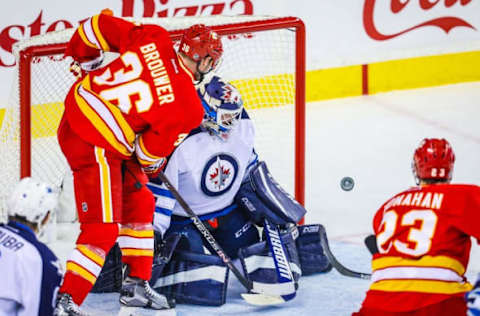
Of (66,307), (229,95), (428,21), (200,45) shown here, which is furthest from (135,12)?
(66,307)

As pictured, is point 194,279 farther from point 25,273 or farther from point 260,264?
point 25,273

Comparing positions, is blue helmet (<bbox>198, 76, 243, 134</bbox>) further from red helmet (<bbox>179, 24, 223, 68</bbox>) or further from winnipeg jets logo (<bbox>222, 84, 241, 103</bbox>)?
red helmet (<bbox>179, 24, 223, 68</bbox>)

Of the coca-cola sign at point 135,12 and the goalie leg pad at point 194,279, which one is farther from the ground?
the coca-cola sign at point 135,12

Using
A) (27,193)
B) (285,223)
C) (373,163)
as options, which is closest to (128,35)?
(27,193)

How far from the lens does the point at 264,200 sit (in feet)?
10.6

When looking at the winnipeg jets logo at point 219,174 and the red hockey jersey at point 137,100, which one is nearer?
the red hockey jersey at point 137,100

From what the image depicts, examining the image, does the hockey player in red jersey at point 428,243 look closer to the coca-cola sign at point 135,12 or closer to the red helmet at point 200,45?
the red helmet at point 200,45

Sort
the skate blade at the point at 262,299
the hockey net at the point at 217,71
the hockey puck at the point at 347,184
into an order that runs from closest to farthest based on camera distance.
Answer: the skate blade at the point at 262,299
the hockey net at the point at 217,71
the hockey puck at the point at 347,184

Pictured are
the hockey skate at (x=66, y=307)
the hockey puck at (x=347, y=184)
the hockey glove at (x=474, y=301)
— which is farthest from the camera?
the hockey puck at (x=347, y=184)

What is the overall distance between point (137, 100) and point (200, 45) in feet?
1.00

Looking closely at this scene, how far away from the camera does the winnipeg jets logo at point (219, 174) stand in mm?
3125

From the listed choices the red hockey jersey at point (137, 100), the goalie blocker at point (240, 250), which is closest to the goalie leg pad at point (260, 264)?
the goalie blocker at point (240, 250)

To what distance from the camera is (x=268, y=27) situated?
3596mm

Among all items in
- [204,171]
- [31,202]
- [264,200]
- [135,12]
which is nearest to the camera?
[31,202]
